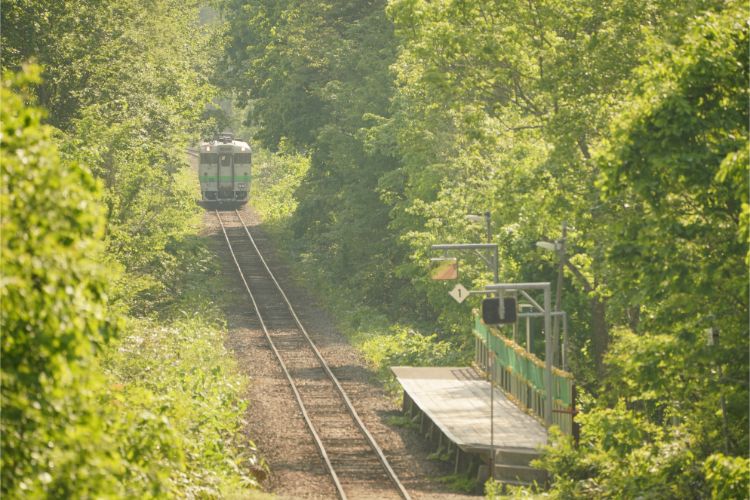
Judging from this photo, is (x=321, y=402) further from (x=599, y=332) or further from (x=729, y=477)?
(x=729, y=477)

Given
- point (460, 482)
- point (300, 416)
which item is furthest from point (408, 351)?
point (460, 482)

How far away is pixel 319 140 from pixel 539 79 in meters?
22.0

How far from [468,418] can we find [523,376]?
173 centimetres

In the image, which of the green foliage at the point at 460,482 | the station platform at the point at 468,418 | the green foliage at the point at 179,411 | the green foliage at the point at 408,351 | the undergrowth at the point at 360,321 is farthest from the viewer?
the undergrowth at the point at 360,321

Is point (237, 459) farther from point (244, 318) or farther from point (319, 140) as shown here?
point (319, 140)

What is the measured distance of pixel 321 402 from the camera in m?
31.1

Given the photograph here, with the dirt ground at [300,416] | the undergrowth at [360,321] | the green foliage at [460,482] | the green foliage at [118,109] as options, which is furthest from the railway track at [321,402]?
the green foliage at [118,109]

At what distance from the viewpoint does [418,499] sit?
→ 22.2 m

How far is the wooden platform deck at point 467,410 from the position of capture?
23453mm

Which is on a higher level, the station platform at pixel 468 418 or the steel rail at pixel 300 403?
the station platform at pixel 468 418

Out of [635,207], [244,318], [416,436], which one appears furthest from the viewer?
[244,318]

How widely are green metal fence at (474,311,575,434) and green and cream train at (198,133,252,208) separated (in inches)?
1461

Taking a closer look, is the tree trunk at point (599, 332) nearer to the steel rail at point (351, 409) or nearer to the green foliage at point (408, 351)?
the steel rail at point (351, 409)

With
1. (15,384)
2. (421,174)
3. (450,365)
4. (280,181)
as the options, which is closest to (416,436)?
(450,365)
